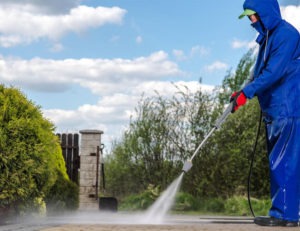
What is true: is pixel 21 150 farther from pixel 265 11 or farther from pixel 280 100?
pixel 265 11

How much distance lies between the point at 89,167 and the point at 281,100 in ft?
28.2

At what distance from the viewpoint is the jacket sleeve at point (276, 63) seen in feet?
21.7

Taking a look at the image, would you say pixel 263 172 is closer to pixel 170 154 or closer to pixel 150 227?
pixel 170 154

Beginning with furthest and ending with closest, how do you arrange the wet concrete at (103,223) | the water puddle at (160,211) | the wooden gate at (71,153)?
1. the wooden gate at (71,153)
2. the water puddle at (160,211)
3. the wet concrete at (103,223)

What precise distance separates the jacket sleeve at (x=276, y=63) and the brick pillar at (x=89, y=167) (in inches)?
327

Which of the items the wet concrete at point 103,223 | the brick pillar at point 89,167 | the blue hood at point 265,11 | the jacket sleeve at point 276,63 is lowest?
the wet concrete at point 103,223

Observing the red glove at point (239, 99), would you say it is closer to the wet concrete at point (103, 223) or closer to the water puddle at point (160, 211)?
the water puddle at point (160, 211)

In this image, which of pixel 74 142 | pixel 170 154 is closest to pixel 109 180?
pixel 170 154

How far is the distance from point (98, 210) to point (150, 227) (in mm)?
8331

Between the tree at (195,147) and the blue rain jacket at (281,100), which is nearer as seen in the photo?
the blue rain jacket at (281,100)

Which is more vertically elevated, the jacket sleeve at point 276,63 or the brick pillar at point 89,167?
the jacket sleeve at point 276,63

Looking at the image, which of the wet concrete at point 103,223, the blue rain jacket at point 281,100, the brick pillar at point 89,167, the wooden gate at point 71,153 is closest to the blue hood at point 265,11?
the blue rain jacket at point 281,100

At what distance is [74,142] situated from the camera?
15.3m

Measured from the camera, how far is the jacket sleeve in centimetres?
661
